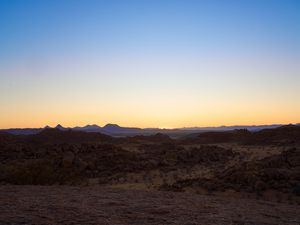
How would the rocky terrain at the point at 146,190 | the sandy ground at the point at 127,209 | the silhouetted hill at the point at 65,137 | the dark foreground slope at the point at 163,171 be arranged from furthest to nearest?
the silhouetted hill at the point at 65,137 < the dark foreground slope at the point at 163,171 < the rocky terrain at the point at 146,190 < the sandy ground at the point at 127,209

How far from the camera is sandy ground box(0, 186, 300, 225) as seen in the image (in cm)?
977

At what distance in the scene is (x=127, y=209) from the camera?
11.1 meters

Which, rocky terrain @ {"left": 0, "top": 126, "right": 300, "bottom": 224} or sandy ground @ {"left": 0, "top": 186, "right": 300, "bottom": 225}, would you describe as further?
rocky terrain @ {"left": 0, "top": 126, "right": 300, "bottom": 224}

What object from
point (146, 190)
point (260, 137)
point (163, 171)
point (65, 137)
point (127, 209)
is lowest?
point (163, 171)

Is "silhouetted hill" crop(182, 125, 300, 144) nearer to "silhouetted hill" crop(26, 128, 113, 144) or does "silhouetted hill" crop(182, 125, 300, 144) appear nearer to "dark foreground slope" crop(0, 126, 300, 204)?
"dark foreground slope" crop(0, 126, 300, 204)

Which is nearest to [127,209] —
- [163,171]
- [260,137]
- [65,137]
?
[163,171]

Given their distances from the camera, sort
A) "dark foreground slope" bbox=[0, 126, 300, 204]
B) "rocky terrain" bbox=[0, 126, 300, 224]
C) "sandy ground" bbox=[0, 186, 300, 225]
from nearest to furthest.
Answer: "sandy ground" bbox=[0, 186, 300, 225] → "rocky terrain" bbox=[0, 126, 300, 224] → "dark foreground slope" bbox=[0, 126, 300, 204]

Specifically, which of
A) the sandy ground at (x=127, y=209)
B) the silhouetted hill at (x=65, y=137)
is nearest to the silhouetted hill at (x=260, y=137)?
the silhouetted hill at (x=65, y=137)

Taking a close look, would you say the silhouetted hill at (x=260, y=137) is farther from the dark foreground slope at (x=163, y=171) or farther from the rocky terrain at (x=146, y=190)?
the rocky terrain at (x=146, y=190)

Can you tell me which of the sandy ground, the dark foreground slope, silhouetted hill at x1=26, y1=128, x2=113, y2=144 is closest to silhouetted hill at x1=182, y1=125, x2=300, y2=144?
the dark foreground slope

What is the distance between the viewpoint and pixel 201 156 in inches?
1364

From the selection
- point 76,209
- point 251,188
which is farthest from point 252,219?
point 251,188

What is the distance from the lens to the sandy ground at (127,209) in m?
9.77

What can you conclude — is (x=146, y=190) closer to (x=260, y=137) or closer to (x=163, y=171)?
(x=163, y=171)
